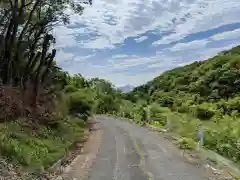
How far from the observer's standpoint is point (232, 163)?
1567cm

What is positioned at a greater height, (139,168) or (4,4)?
(4,4)

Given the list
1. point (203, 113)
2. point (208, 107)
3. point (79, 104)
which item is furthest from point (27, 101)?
point (208, 107)

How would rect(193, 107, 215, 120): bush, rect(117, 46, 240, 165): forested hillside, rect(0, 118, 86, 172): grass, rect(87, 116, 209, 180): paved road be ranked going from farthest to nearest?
rect(193, 107, 215, 120): bush, rect(117, 46, 240, 165): forested hillside, rect(87, 116, 209, 180): paved road, rect(0, 118, 86, 172): grass

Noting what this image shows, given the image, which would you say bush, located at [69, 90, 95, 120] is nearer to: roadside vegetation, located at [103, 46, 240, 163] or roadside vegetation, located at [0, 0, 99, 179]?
roadside vegetation, located at [0, 0, 99, 179]

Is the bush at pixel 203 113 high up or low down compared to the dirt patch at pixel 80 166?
up

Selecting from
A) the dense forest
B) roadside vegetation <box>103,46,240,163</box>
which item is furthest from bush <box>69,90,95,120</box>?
roadside vegetation <box>103,46,240,163</box>

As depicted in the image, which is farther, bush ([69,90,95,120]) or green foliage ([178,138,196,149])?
bush ([69,90,95,120])

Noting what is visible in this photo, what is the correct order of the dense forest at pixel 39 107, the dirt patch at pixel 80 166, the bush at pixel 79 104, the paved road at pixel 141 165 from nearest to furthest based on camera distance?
the paved road at pixel 141 165 < the dirt patch at pixel 80 166 < the dense forest at pixel 39 107 < the bush at pixel 79 104

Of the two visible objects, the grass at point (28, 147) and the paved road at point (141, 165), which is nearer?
the grass at point (28, 147)

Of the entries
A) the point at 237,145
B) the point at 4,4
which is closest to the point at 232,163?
the point at 237,145

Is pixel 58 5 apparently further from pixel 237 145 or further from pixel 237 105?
pixel 237 105

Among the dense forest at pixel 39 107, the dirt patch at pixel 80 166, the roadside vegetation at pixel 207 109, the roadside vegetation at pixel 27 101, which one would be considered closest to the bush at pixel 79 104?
the dense forest at pixel 39 107

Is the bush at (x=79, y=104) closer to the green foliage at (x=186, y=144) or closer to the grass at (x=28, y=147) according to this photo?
the grass at (x=28, y=147)

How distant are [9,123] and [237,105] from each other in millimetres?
28863
